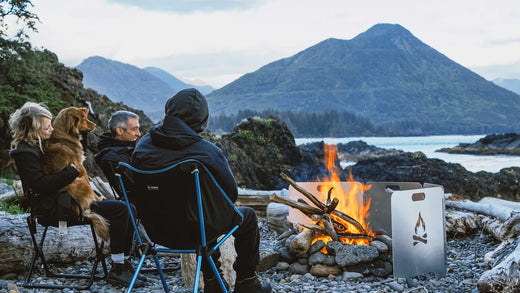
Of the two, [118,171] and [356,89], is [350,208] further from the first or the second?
[356,89]

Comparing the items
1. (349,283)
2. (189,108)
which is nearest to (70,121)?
(189,108)

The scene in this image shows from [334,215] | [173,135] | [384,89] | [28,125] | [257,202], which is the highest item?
[384,89]

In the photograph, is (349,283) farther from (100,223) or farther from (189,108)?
(189,108)

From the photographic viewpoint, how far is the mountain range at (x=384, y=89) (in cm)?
10644

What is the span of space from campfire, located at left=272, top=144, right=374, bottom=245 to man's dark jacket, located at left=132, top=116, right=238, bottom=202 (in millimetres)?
1919

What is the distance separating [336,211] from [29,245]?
120 inches

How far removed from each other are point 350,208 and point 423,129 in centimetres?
9111

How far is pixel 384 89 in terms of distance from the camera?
136 metres

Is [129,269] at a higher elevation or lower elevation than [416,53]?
lower

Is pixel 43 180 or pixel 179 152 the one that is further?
pixel 43 180

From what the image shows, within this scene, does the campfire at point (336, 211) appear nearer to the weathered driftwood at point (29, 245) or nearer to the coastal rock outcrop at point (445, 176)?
the weathered driftwood at point (29, 245)

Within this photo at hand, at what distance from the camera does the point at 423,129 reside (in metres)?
90.5

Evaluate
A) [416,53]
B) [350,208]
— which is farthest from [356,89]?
[350,208]

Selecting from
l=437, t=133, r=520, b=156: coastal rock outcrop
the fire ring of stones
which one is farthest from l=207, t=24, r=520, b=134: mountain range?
the fire ring of stones
